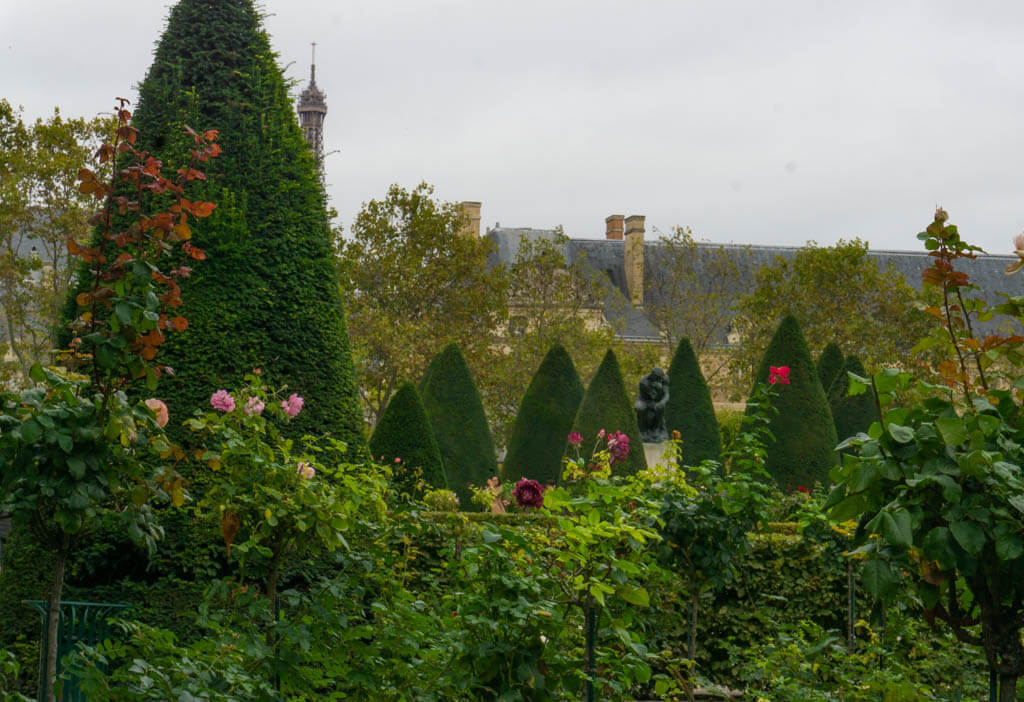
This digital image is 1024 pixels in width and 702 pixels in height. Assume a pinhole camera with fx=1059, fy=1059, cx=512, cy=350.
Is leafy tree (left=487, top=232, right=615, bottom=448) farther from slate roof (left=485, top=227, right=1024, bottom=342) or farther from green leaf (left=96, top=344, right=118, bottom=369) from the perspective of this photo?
green leaf (left=96, top=344, right=118, bottom=369)

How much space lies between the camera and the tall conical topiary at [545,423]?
54.2ft

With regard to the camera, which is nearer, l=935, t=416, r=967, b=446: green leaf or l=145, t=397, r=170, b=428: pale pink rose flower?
l=935, t=416, r=967, b=446: green leaf

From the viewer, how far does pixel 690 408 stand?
61.4ft

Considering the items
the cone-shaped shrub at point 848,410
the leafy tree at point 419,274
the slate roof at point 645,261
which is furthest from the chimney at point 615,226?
the cone-shaped shrub at point 848,410

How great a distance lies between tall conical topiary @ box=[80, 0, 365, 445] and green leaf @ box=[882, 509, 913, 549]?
4515mm

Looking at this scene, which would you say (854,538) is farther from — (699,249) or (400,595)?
(699,249)

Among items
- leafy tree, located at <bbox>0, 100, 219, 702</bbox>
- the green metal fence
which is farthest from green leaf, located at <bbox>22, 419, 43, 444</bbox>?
the green metal fence

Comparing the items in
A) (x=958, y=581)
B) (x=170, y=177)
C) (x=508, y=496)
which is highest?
(x=170, y=177)

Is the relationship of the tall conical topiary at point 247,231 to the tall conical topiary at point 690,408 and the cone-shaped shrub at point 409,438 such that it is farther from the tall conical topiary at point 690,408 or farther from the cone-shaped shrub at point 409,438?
the tall conical topiary at point 690,408

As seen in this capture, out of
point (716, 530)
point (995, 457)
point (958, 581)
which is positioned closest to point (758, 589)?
point (716, 530)

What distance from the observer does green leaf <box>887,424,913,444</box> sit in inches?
111

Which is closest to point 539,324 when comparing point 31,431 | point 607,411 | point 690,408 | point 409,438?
point 690,408

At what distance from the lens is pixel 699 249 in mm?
42188

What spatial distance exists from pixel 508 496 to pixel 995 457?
9.57 metres
